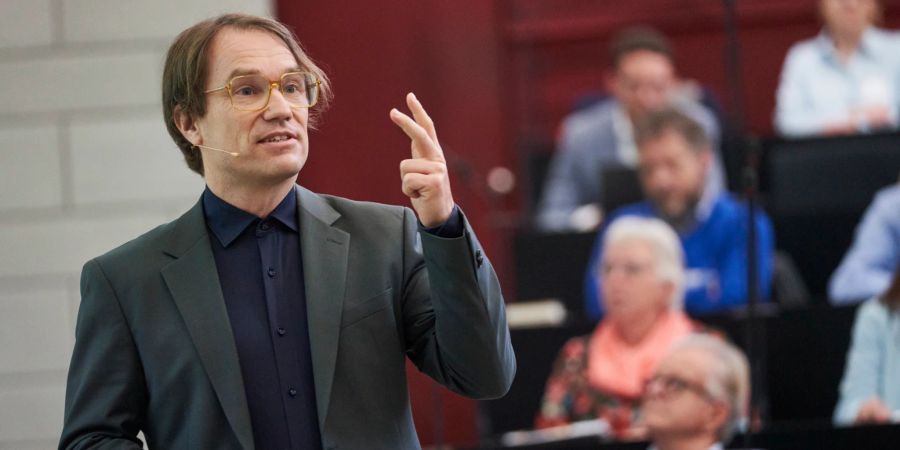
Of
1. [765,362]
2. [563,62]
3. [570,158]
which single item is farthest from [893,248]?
[563,62]

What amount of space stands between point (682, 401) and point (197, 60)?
2.01 meters

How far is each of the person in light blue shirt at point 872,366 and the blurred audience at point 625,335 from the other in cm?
46

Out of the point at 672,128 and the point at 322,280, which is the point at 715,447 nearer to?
the point at 672,128

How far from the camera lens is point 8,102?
4781 mm

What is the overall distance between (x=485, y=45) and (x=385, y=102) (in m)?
0.62

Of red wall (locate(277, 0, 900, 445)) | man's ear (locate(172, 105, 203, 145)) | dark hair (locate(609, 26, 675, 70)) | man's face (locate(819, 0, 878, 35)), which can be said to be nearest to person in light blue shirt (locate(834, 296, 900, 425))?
red wall (locate(277, 0, 900, 445))

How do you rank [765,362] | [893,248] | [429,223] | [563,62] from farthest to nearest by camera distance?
[563,62]
[893,248]
[765,362]
[429,223]

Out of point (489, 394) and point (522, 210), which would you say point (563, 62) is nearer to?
point (522, 210)

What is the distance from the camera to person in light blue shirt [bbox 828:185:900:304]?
4.48 metres

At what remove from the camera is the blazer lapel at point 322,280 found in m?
1.81

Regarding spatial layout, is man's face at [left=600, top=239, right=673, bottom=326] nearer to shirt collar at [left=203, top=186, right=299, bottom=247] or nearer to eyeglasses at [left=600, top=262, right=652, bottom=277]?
eyeglasses at [left=600, top=262, right=652, bottom=277]

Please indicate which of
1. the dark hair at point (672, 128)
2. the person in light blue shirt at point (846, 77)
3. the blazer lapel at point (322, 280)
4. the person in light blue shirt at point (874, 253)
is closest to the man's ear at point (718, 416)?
the person in light blue shirt at point (874, 253)

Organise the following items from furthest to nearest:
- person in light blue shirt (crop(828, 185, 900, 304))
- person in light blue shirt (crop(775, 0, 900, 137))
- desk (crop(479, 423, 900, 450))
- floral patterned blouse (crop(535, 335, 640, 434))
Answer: person in light blue shirt (crop(775, 0, 900, 137)) → person in light blue shirt (crop(828, 185, 900, 304)) → floral patterned blouse (crop(535, 335, 640, 434)) → desk (crop(479, 423, 900, 450))

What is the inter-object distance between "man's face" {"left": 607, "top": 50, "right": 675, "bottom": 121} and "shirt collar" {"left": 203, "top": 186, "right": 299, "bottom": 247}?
3605 mm
